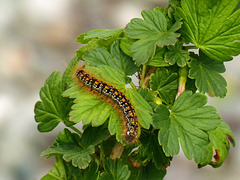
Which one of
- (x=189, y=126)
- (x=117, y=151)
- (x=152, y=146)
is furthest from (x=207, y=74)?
(x=117, y=151)

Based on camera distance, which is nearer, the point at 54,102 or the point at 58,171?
the point at 54,102

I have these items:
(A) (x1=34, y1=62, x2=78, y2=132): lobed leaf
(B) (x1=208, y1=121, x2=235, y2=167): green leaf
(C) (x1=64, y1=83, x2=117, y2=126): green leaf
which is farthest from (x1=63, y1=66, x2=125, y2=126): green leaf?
(B) (x1=208, y1=121, x2=235, y2=167): green leaf

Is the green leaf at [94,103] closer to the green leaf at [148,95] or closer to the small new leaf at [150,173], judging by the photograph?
the green leaf at [148,95]

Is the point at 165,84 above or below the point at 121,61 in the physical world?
below

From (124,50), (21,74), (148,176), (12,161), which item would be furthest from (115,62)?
(21,74)

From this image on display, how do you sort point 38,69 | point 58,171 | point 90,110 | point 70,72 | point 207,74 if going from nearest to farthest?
1. point 90,110
2. point 207,74
3. point 70,72
4. point 58,171
5. point 38,69

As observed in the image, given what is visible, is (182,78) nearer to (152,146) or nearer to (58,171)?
(152,146)

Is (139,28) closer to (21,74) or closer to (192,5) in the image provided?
(192,5)
